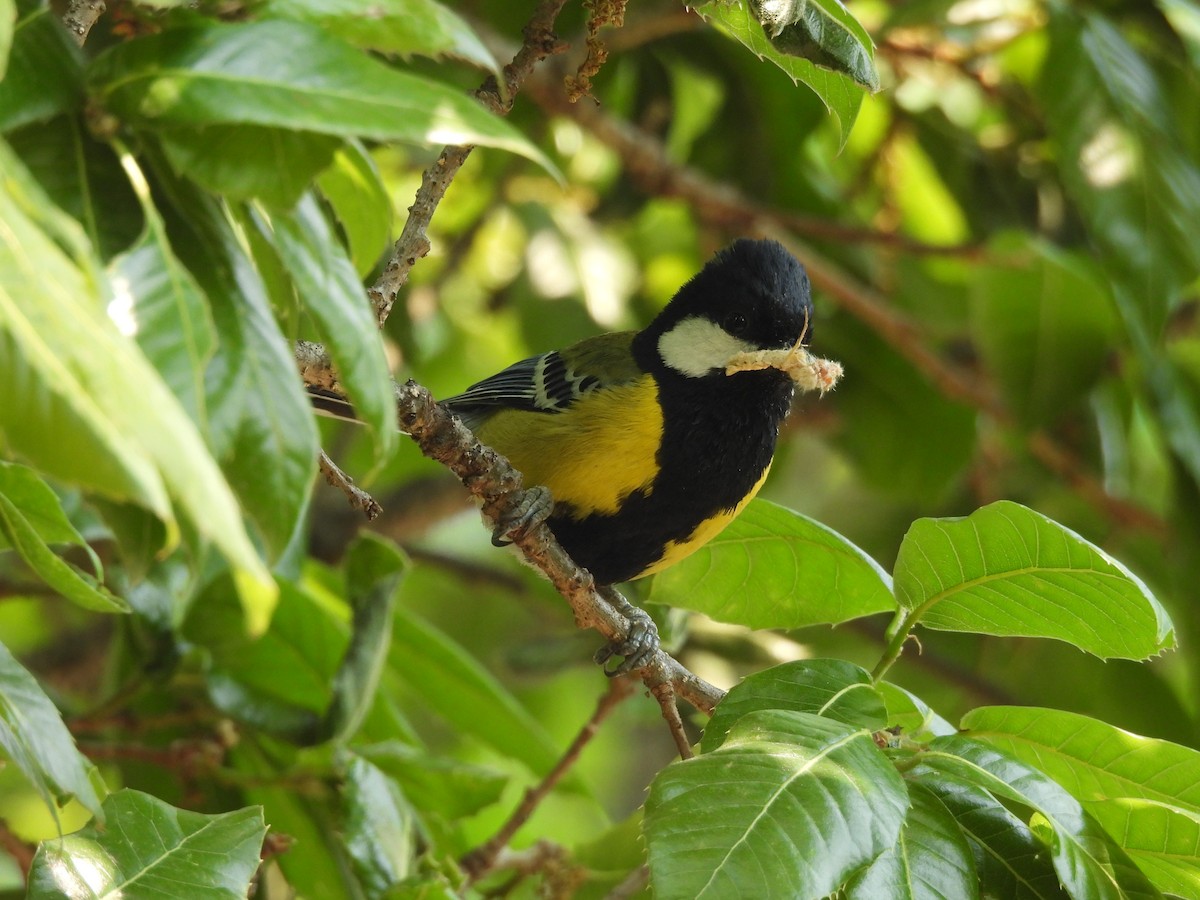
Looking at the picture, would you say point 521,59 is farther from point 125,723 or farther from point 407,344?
point 407,344

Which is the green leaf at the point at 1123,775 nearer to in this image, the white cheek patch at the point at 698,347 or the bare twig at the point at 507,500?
the bare twig at the point at 507,500

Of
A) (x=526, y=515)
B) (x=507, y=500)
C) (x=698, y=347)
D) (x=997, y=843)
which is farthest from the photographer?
(x=698, y=347)

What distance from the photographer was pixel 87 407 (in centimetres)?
63

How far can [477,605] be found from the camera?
176 inches

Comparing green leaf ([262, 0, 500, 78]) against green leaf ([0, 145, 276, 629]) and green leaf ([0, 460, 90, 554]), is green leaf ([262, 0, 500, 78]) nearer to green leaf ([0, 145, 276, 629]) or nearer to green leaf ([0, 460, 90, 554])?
green leaf ([0, 145, 276, 629])

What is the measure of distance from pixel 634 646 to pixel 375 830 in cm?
49

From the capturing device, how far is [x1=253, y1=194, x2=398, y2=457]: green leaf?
821mm

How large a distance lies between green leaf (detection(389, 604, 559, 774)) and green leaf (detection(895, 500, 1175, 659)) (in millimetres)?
1311

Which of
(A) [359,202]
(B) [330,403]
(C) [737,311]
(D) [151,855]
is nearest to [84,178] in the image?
(A) [359,202]

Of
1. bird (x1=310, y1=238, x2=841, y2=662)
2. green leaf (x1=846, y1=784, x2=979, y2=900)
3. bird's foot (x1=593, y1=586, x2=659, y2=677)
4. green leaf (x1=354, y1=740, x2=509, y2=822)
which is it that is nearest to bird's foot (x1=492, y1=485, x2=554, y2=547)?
bird (x1=310, y1=238, x2=841, y2=662)

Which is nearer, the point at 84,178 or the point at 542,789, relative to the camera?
the point at 84,178

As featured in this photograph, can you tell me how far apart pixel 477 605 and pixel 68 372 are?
389 centimetres

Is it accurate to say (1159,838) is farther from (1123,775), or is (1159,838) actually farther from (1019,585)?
(1019,585)

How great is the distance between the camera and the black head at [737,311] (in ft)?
7.13
